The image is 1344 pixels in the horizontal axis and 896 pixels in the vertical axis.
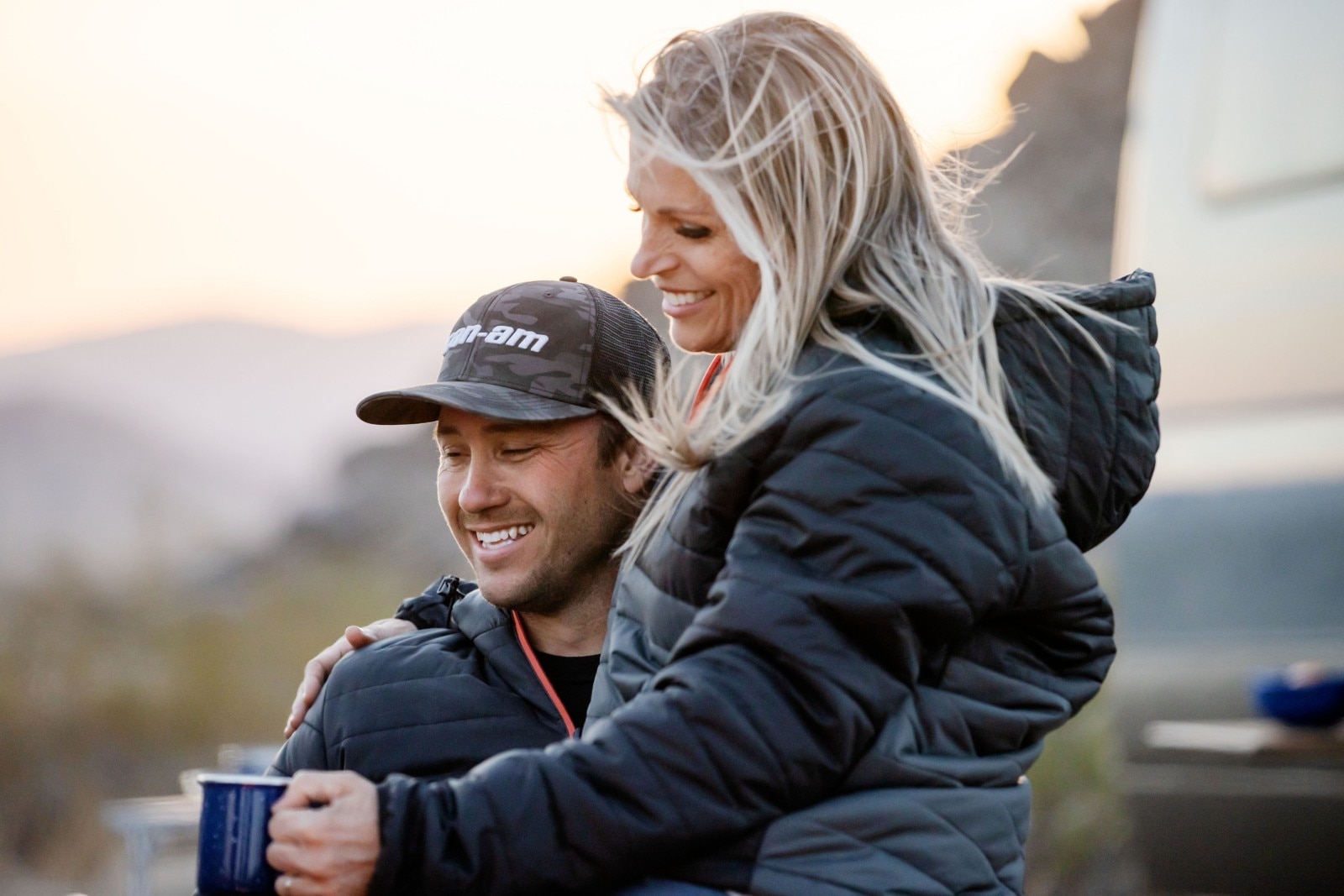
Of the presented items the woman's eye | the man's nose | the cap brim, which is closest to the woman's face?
the woman's eye

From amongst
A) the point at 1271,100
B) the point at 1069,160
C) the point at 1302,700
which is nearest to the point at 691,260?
the point at 1302,700

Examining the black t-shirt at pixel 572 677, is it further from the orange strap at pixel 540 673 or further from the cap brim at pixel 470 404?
the cap brim at pixel 470 404

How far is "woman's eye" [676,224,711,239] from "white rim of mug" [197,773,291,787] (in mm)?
887

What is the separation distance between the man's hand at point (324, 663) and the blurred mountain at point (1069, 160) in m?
9.28

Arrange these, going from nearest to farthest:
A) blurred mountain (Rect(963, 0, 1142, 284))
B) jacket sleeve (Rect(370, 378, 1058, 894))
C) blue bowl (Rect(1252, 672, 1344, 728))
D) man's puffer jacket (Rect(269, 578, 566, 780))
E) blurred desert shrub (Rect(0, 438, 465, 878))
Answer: jacket sleeve (Rect(370, 378, 1058, 894)) < man's puffer jacket (Rect(269, 578, 566, 780)) < blue bowl (Rect(1252, 672, 1344, 728)) < blurred desert shrub (Rect(0, 438, 465, 878)) < blurred mountain (Rect(963, 0, 1142, 284))

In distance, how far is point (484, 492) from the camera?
273cm

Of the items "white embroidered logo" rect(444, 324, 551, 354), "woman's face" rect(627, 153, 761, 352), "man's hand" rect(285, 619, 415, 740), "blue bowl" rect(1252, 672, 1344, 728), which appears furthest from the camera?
"blue bowl" rect(1252, 672, 1344, 728)

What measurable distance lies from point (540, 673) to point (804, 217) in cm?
98

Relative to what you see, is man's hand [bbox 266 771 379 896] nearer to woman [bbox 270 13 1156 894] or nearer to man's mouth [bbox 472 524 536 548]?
woman [bbox 270 13 1156 894]

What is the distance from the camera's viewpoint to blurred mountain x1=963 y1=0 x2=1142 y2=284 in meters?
12.1

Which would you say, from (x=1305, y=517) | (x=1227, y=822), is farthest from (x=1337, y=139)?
(x=1227, y=822)

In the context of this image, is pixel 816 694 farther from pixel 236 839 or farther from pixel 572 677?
pixel 572 677

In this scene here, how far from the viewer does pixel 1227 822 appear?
4258 millimetres

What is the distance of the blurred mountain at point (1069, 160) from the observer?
12102 millimetres
